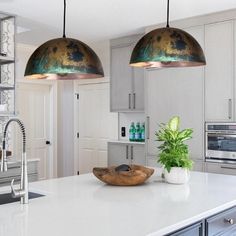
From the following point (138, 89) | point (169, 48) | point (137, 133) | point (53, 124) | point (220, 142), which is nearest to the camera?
point (169, 48)

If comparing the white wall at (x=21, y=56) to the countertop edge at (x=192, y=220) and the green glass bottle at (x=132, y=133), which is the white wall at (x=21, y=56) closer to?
the green glass bottle at (x=132, y=133)

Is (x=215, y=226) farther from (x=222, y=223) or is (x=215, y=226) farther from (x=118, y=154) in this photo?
(x=118, y=154)

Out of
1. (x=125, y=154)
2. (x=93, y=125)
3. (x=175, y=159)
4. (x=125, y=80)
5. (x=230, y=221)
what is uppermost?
(x=125, y=80)

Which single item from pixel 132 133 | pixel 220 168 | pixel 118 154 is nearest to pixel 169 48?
pixel 220 168

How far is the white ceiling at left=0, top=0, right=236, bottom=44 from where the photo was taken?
12.4ft

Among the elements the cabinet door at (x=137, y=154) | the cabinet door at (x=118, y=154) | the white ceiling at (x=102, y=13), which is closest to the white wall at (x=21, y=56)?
the white ceiling at (x=102, y=13)

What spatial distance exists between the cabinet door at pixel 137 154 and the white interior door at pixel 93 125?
1.05m

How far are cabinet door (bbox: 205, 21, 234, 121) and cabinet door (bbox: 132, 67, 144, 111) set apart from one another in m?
1.15

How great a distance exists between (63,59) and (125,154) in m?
3.22

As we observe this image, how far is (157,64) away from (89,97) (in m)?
4.04

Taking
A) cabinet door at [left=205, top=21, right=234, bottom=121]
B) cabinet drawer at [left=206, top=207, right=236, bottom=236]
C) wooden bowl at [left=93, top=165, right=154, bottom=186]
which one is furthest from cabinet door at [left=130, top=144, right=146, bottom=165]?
→ cabinet drawer at [left=206, top=207, right=236, bottom=236]

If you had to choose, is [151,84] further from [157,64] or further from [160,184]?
[160,184]

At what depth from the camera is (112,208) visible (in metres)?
1.81

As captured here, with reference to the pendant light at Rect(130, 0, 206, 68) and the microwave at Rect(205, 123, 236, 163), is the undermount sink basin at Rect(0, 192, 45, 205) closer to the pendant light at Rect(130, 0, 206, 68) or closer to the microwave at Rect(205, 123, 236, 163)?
the pendant light at Rect(130, 0, 206, 68)
